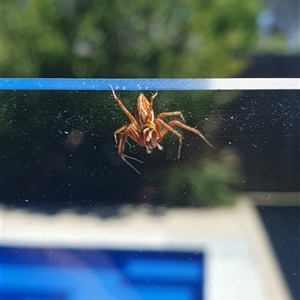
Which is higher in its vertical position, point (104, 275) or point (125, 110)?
point (125, 110)

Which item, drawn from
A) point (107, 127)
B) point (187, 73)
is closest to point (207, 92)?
point (107, 127)

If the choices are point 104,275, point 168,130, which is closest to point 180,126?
point 168,130

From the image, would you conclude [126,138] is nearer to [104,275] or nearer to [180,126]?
[180,126]

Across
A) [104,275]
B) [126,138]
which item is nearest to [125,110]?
[126,138]

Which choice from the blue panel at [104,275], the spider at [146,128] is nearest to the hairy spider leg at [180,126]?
the spider at [146,128]

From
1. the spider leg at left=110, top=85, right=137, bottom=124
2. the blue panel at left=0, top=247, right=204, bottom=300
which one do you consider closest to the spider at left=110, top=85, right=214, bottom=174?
the spider leg at left=110, top=85, right=137, bottom=124

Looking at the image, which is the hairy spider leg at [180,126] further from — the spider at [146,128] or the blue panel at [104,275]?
the blue panel at [104,275]

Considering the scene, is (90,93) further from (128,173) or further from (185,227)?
(185,227)
